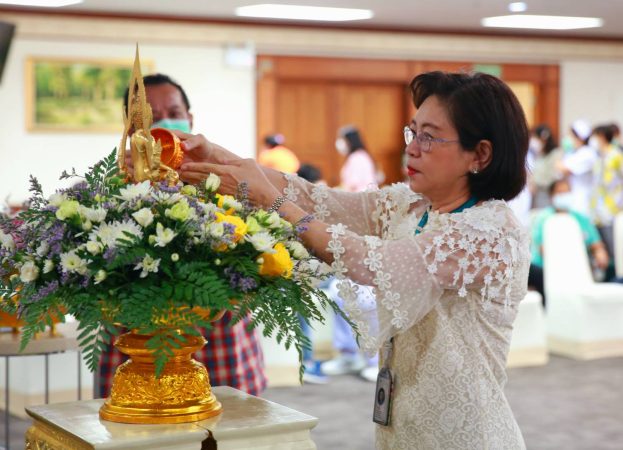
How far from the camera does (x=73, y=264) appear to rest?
1.71 meters

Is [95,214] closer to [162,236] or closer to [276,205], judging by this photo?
[162,236]

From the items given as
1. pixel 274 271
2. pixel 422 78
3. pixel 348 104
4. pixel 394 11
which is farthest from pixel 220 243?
pixel 348 104

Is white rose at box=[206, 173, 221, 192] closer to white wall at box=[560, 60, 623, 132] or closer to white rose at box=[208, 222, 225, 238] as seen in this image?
white rose at box=[208, 222, 225, 238]

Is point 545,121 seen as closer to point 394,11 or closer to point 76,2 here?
point 394,11

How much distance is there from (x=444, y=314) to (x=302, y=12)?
9847 millimetres

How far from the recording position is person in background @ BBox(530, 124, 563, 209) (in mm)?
11297

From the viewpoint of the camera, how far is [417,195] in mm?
2373

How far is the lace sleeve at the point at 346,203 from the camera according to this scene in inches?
95.1

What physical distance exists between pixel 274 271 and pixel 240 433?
0.30m

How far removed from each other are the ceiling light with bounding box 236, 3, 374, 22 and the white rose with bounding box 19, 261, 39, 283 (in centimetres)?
953

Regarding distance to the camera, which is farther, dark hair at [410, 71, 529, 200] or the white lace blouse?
dark hair at [410, 71, 529, 200]

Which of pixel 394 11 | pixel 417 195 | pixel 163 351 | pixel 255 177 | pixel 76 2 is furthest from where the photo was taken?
pixel 394 11

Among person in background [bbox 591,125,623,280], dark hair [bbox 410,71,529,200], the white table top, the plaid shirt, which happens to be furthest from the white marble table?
person in background [bbox 591,125,623,280]

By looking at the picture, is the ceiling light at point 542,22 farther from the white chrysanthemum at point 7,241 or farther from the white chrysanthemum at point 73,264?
the white chrysanthemum at point 73,264
